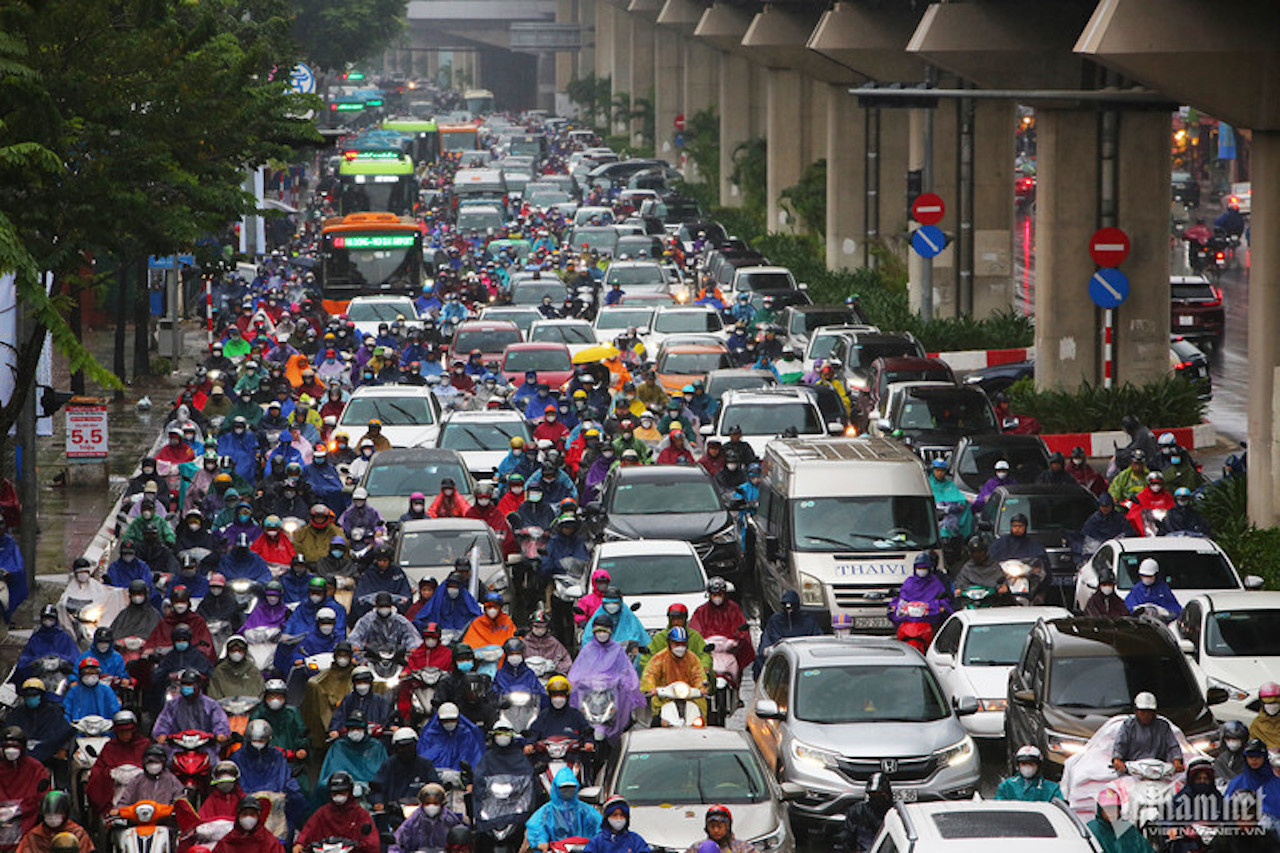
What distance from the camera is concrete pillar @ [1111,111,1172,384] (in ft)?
121

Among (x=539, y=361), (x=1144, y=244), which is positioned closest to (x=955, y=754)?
(x=539, y=361)

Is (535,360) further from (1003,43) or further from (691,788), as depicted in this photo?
(691,788)

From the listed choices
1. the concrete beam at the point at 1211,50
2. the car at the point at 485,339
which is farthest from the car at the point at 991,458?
the car at the point at 485,339

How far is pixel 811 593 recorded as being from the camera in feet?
71.6

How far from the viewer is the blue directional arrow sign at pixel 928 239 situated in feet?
136

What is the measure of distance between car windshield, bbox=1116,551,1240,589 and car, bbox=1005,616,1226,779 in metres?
3.49

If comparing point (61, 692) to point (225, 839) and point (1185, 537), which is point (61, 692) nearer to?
point (225, 839)

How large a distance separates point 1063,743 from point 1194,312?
3216 cm

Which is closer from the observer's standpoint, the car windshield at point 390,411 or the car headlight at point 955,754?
the car headlight at point 955,754

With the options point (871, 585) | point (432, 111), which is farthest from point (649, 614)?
point (432, 111)

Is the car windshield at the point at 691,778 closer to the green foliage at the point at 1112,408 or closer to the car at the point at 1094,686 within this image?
the car at the point at 1094,686

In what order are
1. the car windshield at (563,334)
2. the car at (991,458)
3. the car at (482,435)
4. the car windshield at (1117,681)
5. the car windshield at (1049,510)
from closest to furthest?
the car windshield at (1117,681) < the car windshield at (1049,510) < the car at (991,458) < the car at (482,435) < the car windshield at (563,334)

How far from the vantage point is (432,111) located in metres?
170

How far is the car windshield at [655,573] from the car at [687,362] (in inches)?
558
